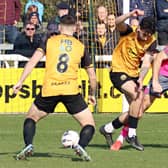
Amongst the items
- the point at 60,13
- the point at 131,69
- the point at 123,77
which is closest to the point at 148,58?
the point at 131,69

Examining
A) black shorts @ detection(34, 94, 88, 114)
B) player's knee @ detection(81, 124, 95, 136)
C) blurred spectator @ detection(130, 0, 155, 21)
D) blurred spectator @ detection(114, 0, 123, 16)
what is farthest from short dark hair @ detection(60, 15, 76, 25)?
blurred spectator @ detection(130, 0, 155, 21)

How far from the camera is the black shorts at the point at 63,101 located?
10.9 metres

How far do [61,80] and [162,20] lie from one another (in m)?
10.0

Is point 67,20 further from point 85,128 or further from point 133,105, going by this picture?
point 133,105

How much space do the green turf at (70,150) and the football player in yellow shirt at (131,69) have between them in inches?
14.8

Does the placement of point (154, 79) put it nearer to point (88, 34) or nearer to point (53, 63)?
point (53, 63)

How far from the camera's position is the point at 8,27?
843 inches

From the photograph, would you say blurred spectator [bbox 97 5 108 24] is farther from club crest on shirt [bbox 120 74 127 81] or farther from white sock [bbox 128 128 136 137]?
white sock [bbox 128 128 136 137]

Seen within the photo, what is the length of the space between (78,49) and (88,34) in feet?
30.4

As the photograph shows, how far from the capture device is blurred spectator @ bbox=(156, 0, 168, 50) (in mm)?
20406

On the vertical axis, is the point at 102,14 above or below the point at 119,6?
below

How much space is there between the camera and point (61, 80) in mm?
10852

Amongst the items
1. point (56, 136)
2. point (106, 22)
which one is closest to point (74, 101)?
point (56, 136)

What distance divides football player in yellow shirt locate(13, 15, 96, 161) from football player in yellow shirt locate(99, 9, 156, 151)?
1.74 m
